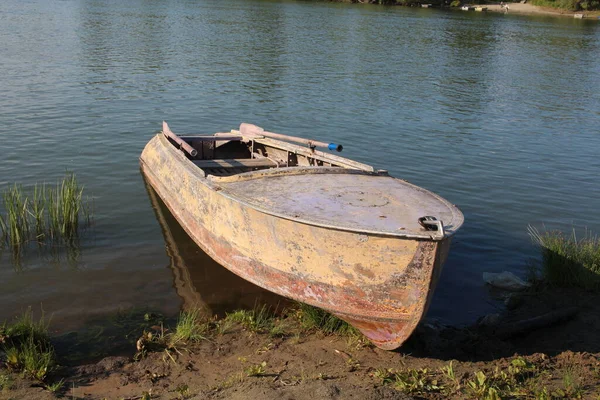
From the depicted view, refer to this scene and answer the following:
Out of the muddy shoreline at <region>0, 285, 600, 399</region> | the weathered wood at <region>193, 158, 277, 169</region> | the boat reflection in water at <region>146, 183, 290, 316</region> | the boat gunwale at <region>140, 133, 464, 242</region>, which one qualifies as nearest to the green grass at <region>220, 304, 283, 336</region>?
the muddy shoreline at <region>0, 285, 600, 399</region>

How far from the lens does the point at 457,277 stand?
320 inches

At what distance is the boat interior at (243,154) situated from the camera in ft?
31.1

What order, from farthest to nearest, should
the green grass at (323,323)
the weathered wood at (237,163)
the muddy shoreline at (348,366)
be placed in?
the weathered wood at (237,163), the green grass at (323,323), the muddy shoreline at (348,366)

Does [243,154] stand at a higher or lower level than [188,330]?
higher

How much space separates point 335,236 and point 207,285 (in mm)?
2538

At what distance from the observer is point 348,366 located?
224 inches

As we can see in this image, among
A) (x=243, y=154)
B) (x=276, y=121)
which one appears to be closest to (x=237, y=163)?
(x=243, y=154)

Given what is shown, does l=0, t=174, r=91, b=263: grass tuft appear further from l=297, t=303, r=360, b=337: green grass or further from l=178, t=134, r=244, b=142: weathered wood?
l=297, t=303, r=360, b=337: green grass

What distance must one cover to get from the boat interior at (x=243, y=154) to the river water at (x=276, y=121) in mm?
1272

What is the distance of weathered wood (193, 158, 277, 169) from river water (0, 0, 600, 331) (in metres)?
1.20

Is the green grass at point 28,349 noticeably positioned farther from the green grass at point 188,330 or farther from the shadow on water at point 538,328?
the shadow on water at point 538,328

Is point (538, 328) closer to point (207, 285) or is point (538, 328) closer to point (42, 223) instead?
point (207, 285)

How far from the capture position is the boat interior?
31.1 feet

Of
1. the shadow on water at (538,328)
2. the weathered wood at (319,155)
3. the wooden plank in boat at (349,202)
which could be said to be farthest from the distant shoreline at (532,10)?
the shadow on water at (538,328)
